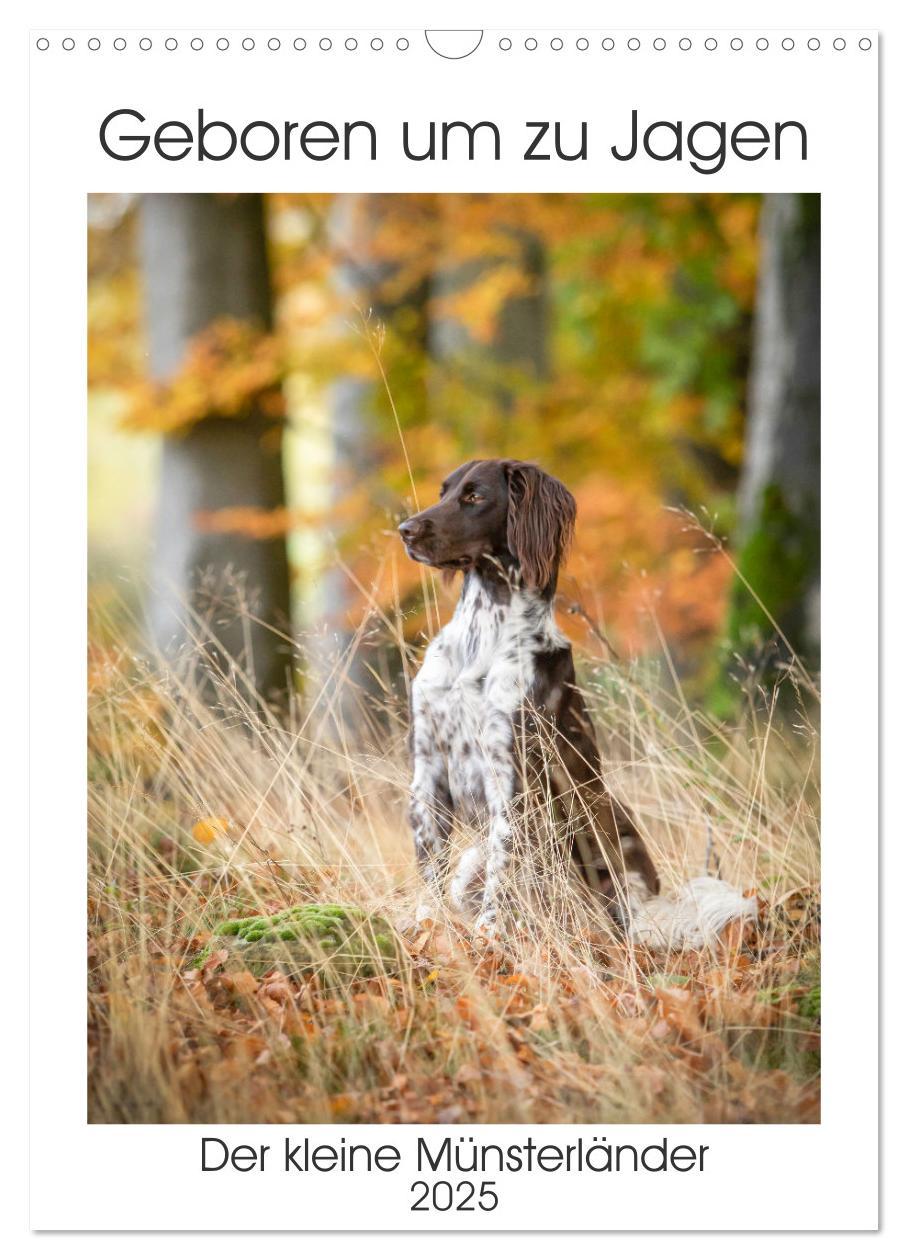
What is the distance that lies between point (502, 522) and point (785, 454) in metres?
3.20

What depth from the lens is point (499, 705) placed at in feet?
10.6

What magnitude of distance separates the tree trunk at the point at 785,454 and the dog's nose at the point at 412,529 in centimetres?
265

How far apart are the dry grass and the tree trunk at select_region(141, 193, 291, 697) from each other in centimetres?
245

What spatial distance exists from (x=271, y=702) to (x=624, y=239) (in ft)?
15.4

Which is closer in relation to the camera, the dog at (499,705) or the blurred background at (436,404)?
the dog at (499,705)

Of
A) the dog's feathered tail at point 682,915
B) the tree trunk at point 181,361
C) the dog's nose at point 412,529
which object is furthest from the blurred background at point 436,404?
the dog's feathered tail at point 682,915

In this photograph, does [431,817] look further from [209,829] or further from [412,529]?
[412,529]

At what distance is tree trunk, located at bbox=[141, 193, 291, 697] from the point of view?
6.20 metres

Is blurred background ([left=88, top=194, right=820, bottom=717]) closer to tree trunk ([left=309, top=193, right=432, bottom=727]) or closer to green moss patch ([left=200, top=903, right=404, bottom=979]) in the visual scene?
tree trunk ([left=309, top=193, right=432, bottom=727])

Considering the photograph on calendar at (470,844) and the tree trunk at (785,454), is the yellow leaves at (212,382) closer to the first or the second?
the photograph on calendar at (470,844)

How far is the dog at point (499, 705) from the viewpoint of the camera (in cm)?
322
